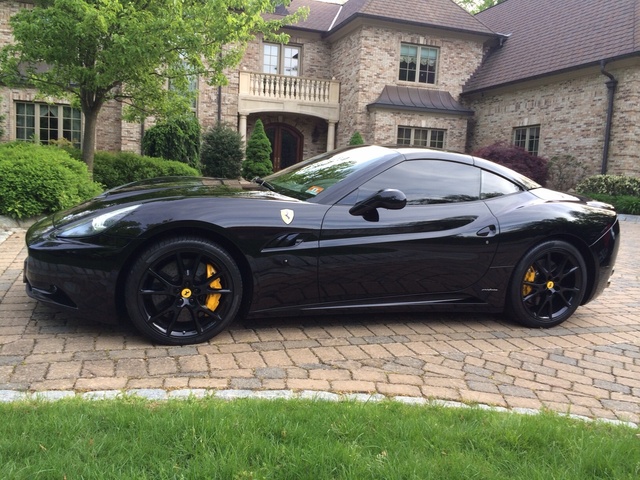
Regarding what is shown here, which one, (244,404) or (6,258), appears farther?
(6,258)

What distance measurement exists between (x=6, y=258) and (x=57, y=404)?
3.99 m

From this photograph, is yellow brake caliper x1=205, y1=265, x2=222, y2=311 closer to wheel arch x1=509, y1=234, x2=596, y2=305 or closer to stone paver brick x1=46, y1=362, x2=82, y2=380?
stone paver brick x1=46, y1=362, x2=82, y2=380

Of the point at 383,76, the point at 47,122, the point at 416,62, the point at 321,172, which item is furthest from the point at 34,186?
the point at 416,62

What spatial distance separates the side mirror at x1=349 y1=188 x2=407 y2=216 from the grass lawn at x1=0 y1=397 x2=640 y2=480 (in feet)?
4.90

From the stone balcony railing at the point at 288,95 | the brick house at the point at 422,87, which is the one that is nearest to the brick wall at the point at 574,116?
the brick house at the point at 422,87

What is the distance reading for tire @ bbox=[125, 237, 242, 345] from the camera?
3293mm

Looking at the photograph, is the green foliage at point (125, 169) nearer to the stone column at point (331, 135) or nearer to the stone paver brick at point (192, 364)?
the stone column at point (331, 135)

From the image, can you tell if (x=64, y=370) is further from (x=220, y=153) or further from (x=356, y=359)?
(x=220, y=153)

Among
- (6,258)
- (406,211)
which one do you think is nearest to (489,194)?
(406,211)

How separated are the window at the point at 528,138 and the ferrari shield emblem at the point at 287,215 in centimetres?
1747

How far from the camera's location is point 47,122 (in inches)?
693

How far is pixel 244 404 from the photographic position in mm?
2541

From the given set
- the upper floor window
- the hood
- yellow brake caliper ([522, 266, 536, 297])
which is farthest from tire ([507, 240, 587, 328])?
the upper floor window

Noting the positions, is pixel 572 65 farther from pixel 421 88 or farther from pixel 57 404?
pixel 57 404
